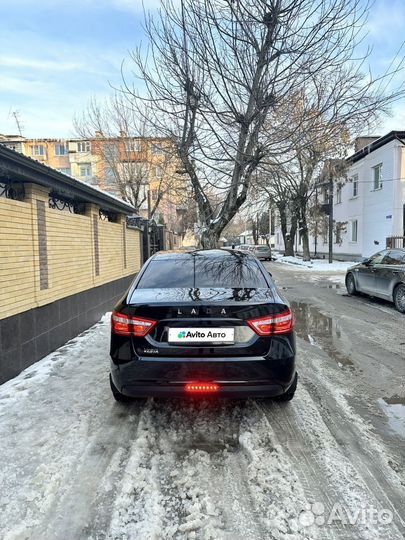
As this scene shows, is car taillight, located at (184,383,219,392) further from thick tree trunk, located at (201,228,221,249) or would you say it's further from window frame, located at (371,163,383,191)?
window frame, located at (371,163,383,191)

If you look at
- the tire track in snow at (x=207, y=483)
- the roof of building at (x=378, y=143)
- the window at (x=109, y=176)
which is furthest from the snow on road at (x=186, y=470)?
the window at (x=109, y=176)

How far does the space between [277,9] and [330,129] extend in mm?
3192

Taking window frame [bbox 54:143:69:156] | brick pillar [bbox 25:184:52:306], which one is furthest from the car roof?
window frame [bbox 54:143:69:156]

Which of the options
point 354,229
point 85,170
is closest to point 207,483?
point 354,229

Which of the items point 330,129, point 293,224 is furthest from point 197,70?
point 293,224

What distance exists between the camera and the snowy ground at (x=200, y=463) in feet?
7.22

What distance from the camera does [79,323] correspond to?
22.5 feet

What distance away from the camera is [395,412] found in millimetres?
3703

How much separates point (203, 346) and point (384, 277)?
7.95 metres

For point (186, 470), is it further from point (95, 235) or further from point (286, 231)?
point (286, 231)

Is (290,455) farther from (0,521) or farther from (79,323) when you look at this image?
(79,323)

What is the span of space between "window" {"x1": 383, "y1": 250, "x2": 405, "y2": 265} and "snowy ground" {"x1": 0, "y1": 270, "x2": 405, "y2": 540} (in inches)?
209

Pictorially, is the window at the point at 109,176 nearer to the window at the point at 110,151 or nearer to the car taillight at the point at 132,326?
the window at the point at 110,151

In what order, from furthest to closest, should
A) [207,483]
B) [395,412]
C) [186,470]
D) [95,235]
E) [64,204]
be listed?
[95,235]
[64,204]
[395,412]
[186,470]
[207,483]
